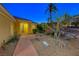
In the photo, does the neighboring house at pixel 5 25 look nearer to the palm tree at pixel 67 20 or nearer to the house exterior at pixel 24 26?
the house exterior at pixel 24 26

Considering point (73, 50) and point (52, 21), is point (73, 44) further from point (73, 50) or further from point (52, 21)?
point (52, 21)

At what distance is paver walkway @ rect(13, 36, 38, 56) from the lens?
524 cm

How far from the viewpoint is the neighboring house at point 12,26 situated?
524 cm

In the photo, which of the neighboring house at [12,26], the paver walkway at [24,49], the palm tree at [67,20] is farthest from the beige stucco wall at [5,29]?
the palm tree at [67,20]

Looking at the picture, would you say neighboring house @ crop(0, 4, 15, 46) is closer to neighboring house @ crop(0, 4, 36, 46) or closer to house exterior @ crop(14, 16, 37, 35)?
neighboring house @ crop(0, 4, 36, 46)

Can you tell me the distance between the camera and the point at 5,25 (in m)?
5.31

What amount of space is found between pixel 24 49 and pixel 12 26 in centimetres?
57

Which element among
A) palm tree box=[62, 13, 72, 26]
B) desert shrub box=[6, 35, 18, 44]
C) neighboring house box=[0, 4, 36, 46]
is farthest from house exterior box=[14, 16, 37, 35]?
palm tree box=[62, 13, 72, 26]

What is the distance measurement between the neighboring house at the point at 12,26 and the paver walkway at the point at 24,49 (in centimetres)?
20

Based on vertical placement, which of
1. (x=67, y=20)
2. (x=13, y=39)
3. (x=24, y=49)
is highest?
(x=67, y=20)

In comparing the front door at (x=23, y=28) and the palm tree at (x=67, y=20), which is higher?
the palm tree at (x=67, y=20)

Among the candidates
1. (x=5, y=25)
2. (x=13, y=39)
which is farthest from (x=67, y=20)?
(x=5, y=25)

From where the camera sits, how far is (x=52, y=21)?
5.25 m

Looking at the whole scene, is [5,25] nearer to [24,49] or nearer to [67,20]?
[24,49]
